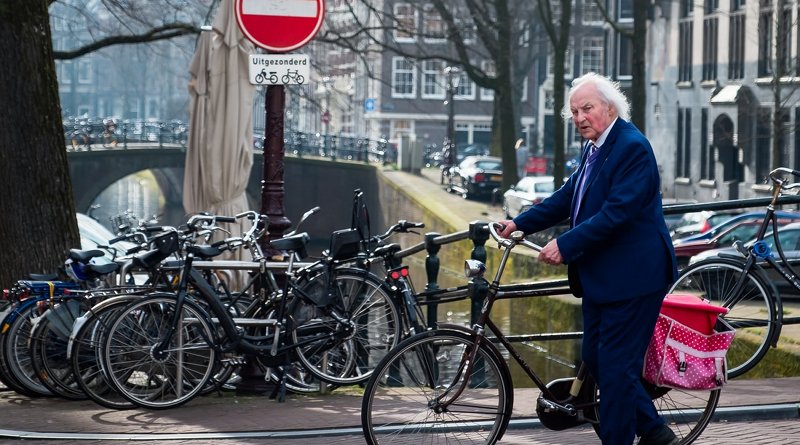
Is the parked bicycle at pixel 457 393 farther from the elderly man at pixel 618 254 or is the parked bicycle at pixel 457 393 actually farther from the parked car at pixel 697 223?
the parked car at pixel 697 223

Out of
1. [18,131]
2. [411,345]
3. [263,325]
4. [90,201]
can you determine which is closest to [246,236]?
[263,325]

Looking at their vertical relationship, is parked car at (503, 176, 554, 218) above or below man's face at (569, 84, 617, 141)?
below

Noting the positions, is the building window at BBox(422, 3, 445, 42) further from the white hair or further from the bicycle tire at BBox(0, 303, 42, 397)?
the white hair

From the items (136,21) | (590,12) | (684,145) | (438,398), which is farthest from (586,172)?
(590,12)

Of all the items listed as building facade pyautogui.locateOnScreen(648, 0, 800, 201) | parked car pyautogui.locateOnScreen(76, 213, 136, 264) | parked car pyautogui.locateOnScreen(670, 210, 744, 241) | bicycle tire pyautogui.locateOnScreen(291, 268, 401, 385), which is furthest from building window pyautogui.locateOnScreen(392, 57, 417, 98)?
bicycle tire pyautogui.locateOnScreen(291, 268, 401, 385)

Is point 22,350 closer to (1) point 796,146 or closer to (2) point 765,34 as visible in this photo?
(2) point 765,34

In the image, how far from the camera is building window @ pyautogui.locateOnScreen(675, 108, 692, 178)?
39.6 m

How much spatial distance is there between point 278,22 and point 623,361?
3355 millimetres

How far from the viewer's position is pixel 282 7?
23.9ft

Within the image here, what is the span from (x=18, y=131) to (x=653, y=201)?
15.6 feet

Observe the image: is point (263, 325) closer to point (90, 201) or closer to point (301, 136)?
point (90, 201)

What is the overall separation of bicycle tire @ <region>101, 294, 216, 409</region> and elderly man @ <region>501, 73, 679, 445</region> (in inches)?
97.0

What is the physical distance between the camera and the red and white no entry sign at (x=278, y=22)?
23.7 ft

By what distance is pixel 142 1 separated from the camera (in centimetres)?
1964
